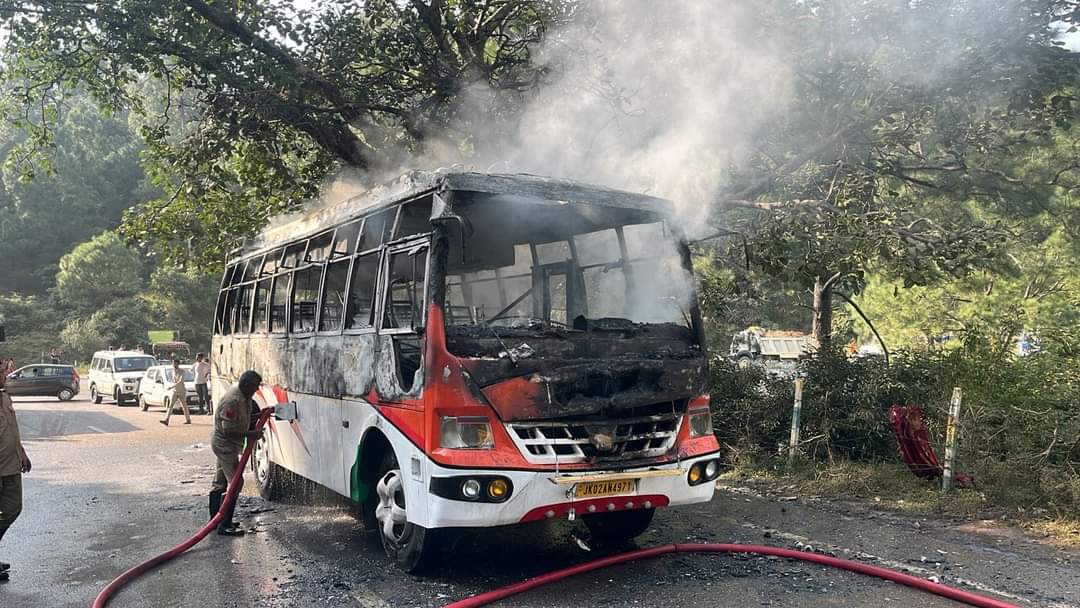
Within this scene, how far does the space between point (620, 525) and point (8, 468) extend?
4.67m

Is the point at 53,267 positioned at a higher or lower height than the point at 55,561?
higher

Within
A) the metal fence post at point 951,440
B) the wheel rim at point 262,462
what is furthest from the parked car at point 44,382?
the metal fence post at point 951,440

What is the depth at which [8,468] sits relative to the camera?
633 cm

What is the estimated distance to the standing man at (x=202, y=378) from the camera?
68.3ft

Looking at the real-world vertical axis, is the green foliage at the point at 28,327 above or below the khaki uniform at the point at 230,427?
above

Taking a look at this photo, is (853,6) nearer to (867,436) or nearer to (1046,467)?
(867,436)

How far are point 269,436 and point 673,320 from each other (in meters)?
5.06

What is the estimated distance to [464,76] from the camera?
13.2 metres

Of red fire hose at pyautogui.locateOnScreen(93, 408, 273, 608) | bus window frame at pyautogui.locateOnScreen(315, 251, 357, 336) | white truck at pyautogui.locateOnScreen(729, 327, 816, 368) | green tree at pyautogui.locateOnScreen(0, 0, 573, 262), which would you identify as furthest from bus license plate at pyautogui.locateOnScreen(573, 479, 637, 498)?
green tree at pyautogui.locateOnScreen(0, 0, 573, 262)

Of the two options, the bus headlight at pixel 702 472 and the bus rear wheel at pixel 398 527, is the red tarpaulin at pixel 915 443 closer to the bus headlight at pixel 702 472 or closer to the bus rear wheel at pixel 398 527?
the bus headlight at pixel 702 472

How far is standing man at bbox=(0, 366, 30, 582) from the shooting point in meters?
6.32

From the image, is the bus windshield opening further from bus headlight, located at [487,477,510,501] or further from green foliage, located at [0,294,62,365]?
green foliage, located at [0,294,62,365]

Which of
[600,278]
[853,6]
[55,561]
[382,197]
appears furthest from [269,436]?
[853,6]

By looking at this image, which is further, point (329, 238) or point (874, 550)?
point (329, 238)
